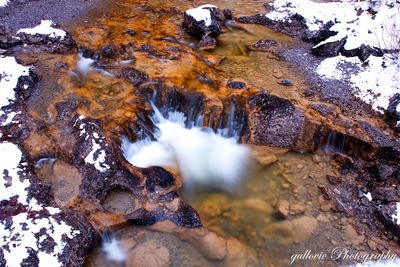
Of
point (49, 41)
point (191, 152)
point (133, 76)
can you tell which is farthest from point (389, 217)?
point (49, 41)

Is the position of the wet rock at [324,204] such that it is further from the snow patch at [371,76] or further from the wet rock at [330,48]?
the wet rock at [330,48]

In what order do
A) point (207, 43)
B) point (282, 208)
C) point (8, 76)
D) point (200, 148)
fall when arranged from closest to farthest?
1. point (282, 208)
2. point (200, 148)
3. point (8, 76)
4. point (207, 43)

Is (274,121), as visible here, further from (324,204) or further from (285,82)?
(324,204)

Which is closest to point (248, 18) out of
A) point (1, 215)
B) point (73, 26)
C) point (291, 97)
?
point (291, 97)

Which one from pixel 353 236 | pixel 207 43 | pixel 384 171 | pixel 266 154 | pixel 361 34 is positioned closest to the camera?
pixel 353 236

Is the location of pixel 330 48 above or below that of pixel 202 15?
below

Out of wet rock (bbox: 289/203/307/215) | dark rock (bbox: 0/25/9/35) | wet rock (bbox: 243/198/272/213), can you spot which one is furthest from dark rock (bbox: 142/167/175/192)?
dark rock (bbox: 0/25/9/35)

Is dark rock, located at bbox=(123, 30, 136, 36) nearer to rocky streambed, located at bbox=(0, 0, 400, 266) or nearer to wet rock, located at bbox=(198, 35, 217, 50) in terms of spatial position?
rocky streambed, located at bbox=(0, 0, 400, 266)

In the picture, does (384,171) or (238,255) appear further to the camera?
(384,171)
